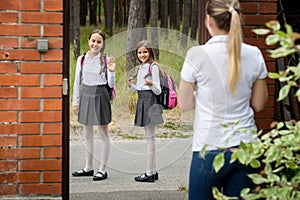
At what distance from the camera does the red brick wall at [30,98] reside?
15.7 ft

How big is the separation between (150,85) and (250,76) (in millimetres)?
3227

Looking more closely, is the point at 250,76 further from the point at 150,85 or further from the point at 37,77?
the point at 150,85

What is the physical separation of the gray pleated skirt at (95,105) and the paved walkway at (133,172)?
1.82ft

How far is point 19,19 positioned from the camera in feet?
15.7

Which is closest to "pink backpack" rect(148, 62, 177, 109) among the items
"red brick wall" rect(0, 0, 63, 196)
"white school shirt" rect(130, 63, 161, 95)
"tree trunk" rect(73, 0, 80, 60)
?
"white school shirt" rect(130, 63, 161, 95)

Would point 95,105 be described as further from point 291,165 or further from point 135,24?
point 135,24

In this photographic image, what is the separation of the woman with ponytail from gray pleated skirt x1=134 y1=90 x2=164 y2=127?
3.24 metres

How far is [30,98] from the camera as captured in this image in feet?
15.9

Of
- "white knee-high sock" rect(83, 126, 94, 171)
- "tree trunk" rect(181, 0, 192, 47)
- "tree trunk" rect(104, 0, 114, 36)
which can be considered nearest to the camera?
"white knee-high sock" rect(83, 126, 94, 171)

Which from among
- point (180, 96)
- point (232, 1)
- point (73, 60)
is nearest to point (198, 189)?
point (180, 96)

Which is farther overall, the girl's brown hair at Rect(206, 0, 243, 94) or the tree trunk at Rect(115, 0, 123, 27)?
the tree trunk at Rect(115, 0, 123, 27)

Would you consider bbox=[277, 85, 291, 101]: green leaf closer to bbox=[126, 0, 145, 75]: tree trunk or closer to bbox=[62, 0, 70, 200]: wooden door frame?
bbox=[62, 0, 70, 200]: wooden door frame

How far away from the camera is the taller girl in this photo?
21.4ft

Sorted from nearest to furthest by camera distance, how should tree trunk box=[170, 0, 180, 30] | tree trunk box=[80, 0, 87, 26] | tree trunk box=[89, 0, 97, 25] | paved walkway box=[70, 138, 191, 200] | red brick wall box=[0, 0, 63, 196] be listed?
red brick wall box=[0, 0, 63, 196] → paved walkway box=[70, 138, 191, 200] → tree trunk box=[170, 0, 180, 30] → tree trunk box=[89, 0, 97, 25] → tree trunk box=[80, 0, 87, 26]
